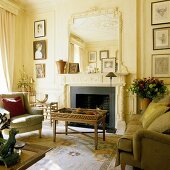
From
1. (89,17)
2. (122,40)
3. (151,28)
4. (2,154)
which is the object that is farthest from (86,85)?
(2,154)

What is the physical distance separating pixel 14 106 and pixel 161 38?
3.42 m

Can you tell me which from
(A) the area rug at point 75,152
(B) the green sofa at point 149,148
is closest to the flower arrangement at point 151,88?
(A) the area rug at point 75,152

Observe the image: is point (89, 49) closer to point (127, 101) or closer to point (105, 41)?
point (105, 41)

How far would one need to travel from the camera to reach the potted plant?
3.70m

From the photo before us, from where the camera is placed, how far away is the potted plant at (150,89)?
370 centimetres

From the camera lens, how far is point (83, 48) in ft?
15.7

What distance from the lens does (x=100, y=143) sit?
3.50 m

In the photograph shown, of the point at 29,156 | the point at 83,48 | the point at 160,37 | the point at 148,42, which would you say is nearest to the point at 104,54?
the point at 83,48

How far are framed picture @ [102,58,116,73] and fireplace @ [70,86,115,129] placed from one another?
0.43 m

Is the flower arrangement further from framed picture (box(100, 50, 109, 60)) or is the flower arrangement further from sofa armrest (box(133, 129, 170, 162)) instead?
sofa armrest (box(133, 129, 170, 162))

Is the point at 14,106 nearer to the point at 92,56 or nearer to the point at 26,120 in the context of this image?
the point at 26,120

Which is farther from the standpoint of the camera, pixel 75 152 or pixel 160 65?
pixel 160 65

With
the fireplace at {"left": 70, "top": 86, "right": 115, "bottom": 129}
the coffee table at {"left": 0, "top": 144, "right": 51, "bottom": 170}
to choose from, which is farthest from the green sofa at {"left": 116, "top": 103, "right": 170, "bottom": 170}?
the fireplace at {"left": 70, "top": 86, "right": 115, "bottom": 129}

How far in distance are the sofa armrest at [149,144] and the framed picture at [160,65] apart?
2.36 metres
